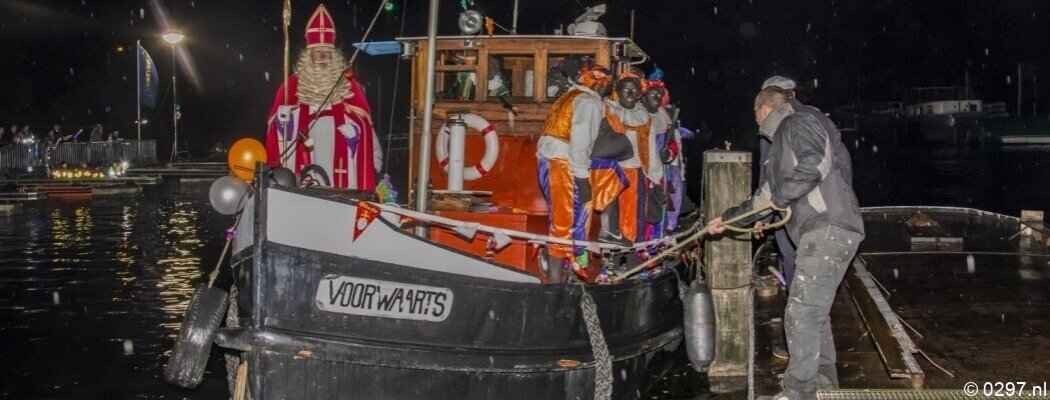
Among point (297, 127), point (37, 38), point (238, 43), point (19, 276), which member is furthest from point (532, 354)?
point (238, 43)

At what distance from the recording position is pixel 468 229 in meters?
6.76

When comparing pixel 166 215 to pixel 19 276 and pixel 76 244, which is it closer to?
pixel 76 244

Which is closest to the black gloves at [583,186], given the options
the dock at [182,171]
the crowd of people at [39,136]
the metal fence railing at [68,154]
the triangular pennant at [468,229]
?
the triangular pennant at [468,229]

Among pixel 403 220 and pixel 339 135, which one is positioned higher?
pixel 339 135

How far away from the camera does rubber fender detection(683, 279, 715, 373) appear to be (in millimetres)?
7906

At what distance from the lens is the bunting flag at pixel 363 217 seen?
20.5 ft

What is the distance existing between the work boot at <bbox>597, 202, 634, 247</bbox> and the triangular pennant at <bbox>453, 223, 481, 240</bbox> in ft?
4.27

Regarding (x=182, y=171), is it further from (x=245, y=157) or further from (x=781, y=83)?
(x=781, y=83)

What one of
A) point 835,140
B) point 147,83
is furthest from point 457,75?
point 147,83

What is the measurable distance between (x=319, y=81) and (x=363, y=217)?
137cm

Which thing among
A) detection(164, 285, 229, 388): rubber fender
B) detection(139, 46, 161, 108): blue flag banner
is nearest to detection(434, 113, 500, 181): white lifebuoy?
detection(164, 285, 229, 388): rubber fender

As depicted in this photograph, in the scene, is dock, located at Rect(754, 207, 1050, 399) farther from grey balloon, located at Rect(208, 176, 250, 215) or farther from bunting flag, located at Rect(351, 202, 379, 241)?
grey balloon, located at Rect(208, 176, 250, 215)

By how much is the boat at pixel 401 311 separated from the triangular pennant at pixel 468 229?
0.01 metres

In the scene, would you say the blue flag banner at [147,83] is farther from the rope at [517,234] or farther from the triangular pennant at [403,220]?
the rope at [517,234]
